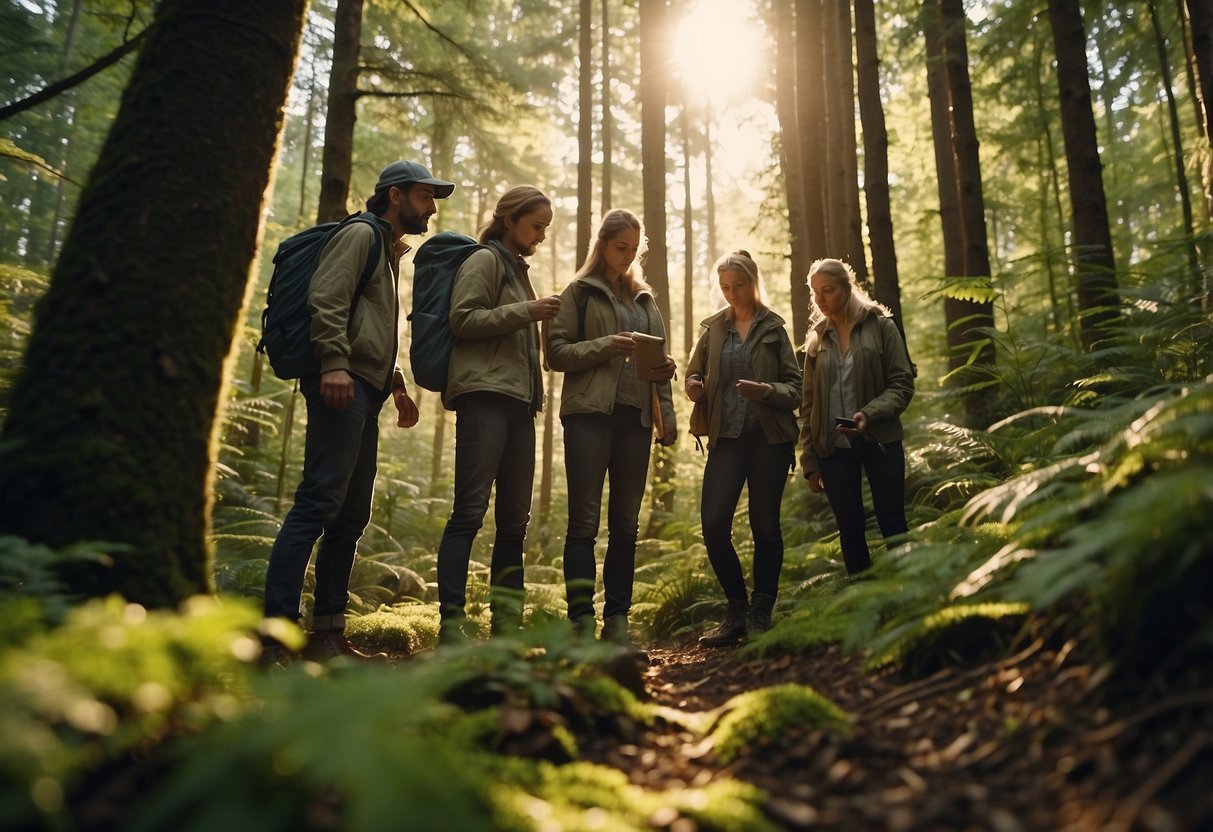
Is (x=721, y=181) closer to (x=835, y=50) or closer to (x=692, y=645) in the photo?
(x=835, y=50)

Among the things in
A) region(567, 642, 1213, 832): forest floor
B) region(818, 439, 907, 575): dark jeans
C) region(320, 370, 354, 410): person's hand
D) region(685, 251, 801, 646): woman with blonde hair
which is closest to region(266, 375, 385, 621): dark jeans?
region(320, 370, 354, 410): person's hand

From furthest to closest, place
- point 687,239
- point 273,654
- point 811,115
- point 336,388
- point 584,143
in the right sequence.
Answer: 1. point 687,239
2. point 584,143
3. point 811,115
4. point 336,388
5. point 273,654

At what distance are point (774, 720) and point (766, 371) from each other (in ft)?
9.81

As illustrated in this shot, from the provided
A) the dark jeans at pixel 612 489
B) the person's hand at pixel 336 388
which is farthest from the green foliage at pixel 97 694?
the dark jeans at pixel 612 489

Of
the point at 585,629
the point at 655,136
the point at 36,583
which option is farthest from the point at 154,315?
the point at 655,136

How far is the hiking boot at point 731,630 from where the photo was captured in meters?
4.84

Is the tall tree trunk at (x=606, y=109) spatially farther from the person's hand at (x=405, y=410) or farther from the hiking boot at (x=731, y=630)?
the hiking boot at (x=731, y=630)

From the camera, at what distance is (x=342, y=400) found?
3881 millimetres

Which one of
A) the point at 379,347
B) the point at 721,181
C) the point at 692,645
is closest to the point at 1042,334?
the point at 721,181

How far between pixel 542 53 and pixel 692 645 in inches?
647

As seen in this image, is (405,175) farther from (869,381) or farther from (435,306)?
(869,381)

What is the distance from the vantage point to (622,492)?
479cm

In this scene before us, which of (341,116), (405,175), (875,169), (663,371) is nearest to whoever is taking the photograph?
(405,175)

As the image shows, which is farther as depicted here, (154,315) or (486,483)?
(486,483)
